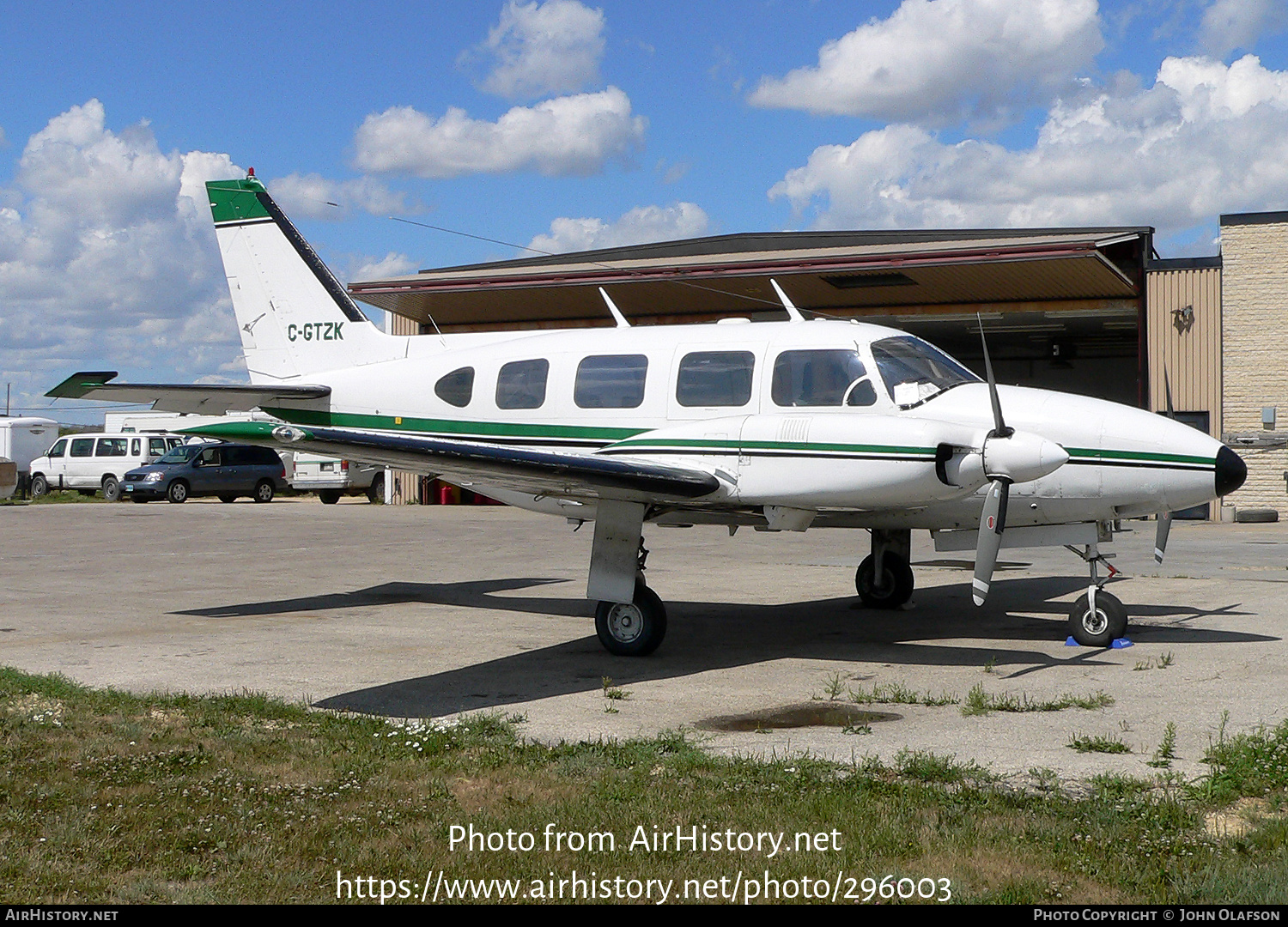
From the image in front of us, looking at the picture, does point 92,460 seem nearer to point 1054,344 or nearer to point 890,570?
point 1054,344

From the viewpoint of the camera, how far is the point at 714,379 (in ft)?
34.2

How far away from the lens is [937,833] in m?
4.95

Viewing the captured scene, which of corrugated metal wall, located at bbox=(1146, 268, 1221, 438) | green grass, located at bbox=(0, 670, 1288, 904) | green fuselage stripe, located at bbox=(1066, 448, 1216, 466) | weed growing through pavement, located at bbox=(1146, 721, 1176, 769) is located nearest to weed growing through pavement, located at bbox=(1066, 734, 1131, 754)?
weed growing through pavement, located at bbox=(1146, 721, 1176, 769)

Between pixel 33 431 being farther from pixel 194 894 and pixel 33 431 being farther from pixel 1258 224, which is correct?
pixel 194 894

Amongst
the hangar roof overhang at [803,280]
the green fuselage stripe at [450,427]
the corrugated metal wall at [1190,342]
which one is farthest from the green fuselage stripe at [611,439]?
the corrugated metal wall at [1190,342]

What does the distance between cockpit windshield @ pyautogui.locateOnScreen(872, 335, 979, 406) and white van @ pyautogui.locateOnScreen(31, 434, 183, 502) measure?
34.1 meters

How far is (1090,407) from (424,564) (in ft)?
35.2

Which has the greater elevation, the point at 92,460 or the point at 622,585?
Result: the point at 92,460

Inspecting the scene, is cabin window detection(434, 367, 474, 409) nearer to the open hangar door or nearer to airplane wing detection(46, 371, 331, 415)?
airplane wing detection(46, 371, 331, 415)

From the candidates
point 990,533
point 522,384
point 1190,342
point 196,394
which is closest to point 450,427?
point 522,384

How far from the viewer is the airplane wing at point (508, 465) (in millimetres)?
8664

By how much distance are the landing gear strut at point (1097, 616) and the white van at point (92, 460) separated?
3498cm

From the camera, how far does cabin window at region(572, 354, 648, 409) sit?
1080cm

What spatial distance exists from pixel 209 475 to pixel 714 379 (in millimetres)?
30096
